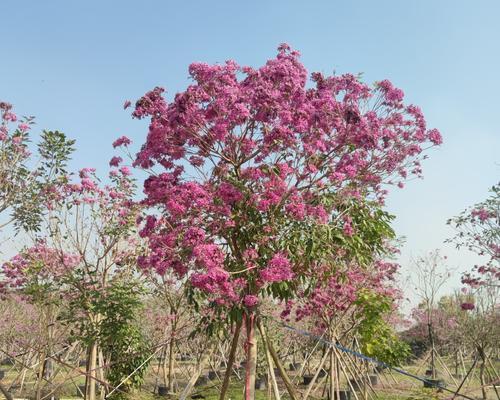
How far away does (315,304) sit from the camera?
1120 cm

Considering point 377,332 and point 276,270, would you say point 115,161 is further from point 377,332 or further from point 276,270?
point 377,332

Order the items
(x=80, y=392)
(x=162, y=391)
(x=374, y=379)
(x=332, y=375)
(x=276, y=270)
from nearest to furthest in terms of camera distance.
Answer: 1. (x=276, y=270)
2. (x=332, y=375)
3. (x=80, y=392)
4. (x=162, y=391)
5. (x=374, y=379)

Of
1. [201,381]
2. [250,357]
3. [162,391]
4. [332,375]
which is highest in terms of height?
[250,357]

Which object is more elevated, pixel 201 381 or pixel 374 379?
pixel 374 379

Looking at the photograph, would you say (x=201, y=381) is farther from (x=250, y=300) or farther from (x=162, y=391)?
(x=250, y=300)

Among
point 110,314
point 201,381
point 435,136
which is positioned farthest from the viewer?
point 201,381

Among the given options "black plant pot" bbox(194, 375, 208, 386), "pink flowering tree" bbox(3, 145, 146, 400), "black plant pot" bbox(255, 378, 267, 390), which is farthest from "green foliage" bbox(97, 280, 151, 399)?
"black plant pot" bbox(194, 375, 208, 386)

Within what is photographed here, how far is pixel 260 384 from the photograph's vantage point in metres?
Answer: 18.0

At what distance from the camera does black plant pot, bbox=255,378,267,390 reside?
702 inches

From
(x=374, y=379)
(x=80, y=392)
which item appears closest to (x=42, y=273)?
(x=80, y=392)

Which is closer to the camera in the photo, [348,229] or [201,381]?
[348,229]

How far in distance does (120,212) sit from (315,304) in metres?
4.81

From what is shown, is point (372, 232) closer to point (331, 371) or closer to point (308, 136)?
point (308, 136)

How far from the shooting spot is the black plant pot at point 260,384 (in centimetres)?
1783
